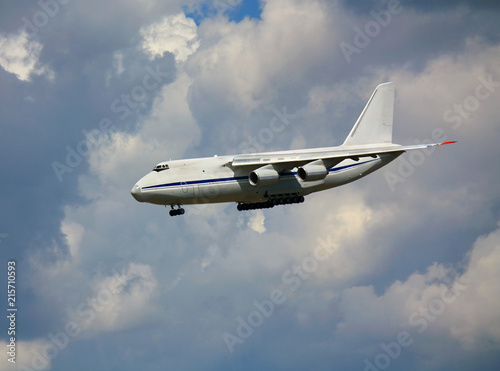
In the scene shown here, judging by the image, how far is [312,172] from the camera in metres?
57.6

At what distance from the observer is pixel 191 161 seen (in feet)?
183

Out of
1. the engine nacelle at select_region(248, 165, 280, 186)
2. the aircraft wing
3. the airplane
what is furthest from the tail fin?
the engine nacelle at select_region(248, 165, 280, 186)

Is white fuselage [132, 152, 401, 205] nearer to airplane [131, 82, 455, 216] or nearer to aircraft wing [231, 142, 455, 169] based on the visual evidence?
airplane [131, 82, 455, 216]

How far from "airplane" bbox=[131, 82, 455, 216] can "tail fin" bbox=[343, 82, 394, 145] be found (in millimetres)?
73

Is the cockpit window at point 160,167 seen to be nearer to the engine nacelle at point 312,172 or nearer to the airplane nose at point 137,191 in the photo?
the airplane nose at point 137,191

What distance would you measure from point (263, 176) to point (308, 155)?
4023mm

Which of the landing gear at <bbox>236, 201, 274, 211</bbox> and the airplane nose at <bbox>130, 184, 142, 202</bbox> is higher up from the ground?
the airplane nose at <bbox>130, 184, 142, 202</bbox>

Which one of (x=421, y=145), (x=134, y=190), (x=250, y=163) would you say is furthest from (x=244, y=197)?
(x=421, y=145)

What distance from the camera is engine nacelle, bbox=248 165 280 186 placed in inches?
2211

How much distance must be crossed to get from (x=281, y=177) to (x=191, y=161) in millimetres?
6408

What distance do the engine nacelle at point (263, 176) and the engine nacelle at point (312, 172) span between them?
1.85 meters

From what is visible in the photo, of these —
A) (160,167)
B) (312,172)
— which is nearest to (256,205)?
(312,172)

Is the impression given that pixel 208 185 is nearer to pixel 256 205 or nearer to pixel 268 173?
pixel 268 173

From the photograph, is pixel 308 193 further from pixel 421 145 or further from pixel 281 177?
pixel 421 145
